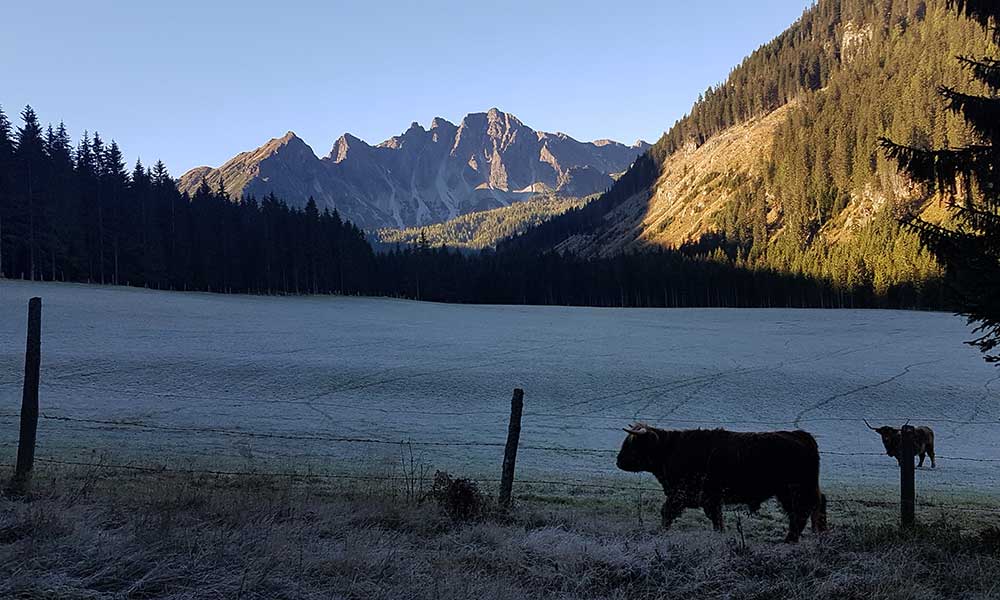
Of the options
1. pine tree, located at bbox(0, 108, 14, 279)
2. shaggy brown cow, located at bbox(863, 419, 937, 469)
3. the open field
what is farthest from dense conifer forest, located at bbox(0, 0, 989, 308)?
shaggy brown cow, located at bbox(863, 419, 937, 469)

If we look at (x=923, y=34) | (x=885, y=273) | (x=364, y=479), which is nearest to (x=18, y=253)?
(x=364, y=479)

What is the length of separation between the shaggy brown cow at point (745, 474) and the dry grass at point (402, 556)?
0.70 meters

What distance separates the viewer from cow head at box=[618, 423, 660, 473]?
34.0 feet

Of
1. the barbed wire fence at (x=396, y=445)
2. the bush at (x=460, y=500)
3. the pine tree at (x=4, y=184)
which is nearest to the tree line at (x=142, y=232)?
the pine tree at (x=4, y=184)

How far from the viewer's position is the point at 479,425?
2223 cm

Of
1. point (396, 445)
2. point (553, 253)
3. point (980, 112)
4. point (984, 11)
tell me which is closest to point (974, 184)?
point (980, 112)

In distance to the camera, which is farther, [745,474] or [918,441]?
[918,441]

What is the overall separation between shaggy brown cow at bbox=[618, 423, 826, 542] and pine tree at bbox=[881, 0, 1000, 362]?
330 centimetres

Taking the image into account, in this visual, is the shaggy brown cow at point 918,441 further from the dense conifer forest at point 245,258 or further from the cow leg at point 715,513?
the dense conifer forest at point 245,258

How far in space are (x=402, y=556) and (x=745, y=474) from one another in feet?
19.0

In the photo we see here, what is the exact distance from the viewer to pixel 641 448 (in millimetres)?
10430

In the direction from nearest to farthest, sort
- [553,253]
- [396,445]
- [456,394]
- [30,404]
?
[30,404], [396,445], [456,394], [553,253]

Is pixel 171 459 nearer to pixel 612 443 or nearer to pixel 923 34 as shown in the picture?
pixel 612 443

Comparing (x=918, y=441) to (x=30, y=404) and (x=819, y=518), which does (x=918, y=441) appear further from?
(x=30, y=404)
